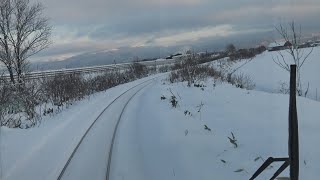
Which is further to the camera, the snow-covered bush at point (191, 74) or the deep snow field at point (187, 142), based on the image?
the snow-covered bush at point (191, 74)

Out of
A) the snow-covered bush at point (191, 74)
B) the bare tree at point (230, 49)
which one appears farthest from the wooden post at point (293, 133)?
the bare tree at point (230, 49)

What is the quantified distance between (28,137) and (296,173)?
1004 centimetres

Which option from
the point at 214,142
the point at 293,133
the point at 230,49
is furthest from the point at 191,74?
the point at 230,49

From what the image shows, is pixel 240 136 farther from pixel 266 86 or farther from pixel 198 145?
pixel 266 86

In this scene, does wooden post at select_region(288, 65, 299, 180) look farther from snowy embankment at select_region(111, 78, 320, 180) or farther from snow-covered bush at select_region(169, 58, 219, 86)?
snow-covered bush at select_region(169, 58, 219, 86)

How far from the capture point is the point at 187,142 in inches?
436

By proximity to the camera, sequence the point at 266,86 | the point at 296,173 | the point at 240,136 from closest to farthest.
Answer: the point at 296,173
the point at 240,136
the point at 266,86

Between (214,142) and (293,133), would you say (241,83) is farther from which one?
(293,133)

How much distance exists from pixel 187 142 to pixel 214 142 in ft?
3.10

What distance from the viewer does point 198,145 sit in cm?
1051

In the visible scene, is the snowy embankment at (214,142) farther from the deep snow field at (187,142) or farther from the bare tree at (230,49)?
the bare tree at (230,49)

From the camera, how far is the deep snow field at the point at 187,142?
848cm

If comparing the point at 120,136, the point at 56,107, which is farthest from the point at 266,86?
the point at 120,136

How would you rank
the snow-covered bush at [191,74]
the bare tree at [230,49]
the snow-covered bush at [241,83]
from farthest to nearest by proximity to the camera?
1. the bare tree at [230,49]
2. the snow-covered bush at [191,74]
3. the snow-covered bush at [241,83]
